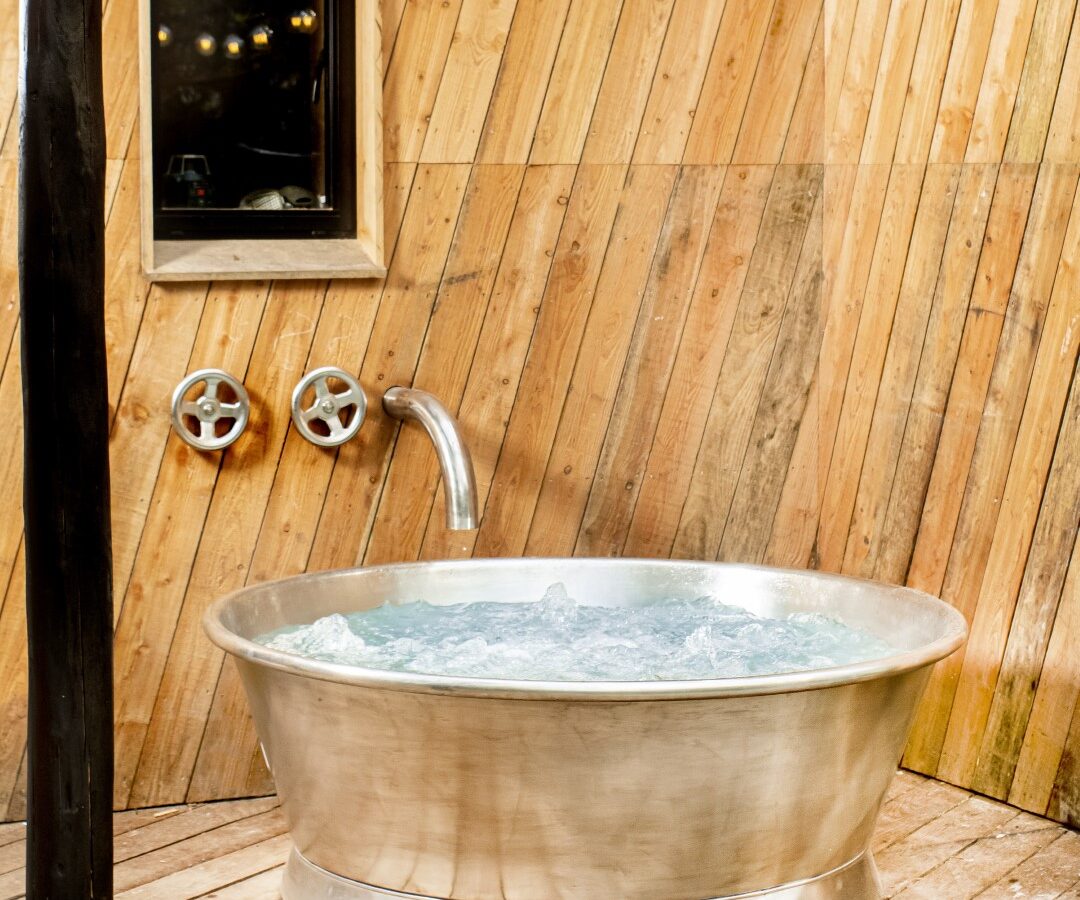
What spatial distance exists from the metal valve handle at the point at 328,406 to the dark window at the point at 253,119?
0.28 m

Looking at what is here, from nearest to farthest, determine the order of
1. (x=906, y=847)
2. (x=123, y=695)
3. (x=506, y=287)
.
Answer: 1. (x=906, y=847)
2. (x=123, y=695)
3. (x=506, y=287)

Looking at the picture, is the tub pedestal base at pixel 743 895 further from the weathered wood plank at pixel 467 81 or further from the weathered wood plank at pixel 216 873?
the weathered wood plank at pixel 467 81

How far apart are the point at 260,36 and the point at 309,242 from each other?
40cm

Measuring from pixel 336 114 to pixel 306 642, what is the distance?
107 cm

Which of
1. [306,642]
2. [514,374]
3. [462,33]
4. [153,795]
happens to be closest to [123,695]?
[153,795]

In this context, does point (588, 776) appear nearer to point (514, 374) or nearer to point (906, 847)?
point (906, 847)

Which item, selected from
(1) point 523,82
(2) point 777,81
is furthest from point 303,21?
(2) point 777,81

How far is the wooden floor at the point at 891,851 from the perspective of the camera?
2.05 meters

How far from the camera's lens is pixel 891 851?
2.21 m

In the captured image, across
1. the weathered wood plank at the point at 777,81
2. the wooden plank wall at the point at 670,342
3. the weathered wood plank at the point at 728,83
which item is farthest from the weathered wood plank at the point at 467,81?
the weathered wood plank at the point at 777,81

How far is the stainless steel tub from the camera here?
1.56m

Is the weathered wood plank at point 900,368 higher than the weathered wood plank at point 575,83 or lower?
lower

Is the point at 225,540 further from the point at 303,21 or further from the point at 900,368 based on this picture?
the point at 900,368

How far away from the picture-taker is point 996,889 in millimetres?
2039
